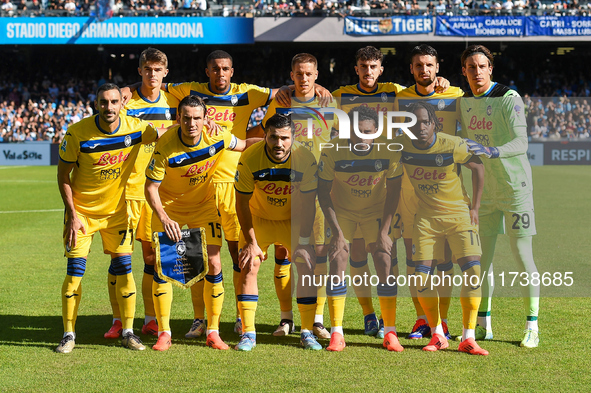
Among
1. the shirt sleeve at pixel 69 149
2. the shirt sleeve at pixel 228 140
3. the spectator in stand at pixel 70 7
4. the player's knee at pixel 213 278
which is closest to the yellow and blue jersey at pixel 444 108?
the shirt sleeve at pixel 228 140

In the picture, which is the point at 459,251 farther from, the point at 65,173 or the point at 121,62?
the point at 121,62

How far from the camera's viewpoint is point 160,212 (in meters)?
4.81

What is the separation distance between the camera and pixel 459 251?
493 centimetres

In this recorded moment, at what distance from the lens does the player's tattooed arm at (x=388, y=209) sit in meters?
4.97

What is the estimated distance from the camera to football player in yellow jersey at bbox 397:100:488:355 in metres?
4.87

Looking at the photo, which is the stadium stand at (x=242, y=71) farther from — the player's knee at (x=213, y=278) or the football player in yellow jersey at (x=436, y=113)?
the player's knee at (x=213, y=278)

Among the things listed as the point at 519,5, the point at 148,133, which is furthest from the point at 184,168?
the point at 519,5

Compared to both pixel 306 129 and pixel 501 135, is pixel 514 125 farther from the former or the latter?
pixel 306 129

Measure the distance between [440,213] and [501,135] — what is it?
2.85 feet

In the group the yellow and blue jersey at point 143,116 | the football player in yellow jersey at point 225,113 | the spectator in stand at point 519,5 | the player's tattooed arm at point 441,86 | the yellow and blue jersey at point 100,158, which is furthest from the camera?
the spectator in stand at point 519,5

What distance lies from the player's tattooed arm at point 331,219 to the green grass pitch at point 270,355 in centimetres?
81

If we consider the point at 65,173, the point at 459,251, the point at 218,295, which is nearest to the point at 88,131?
the point at 65,173

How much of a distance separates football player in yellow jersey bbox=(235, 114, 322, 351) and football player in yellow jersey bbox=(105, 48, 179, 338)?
3.34 ft

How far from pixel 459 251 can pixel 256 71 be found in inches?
1121
